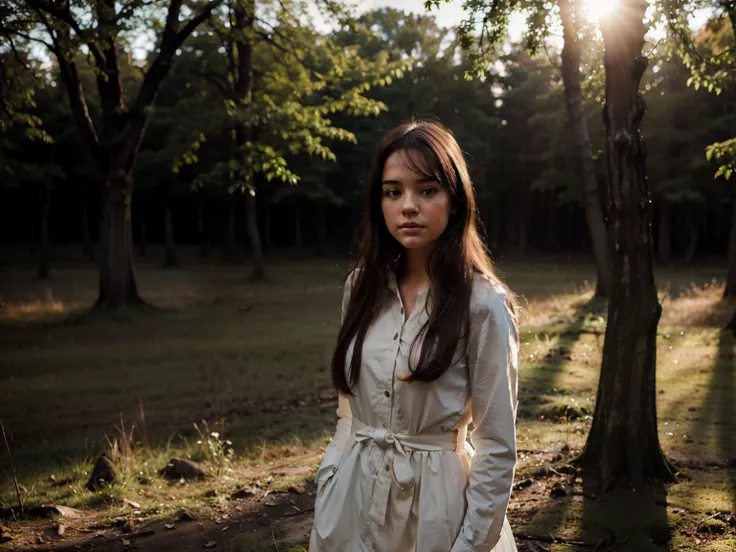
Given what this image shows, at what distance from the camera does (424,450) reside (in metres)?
2.15

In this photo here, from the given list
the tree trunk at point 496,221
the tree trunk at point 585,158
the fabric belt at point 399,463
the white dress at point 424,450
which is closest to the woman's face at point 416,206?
the white dress at point 424,450

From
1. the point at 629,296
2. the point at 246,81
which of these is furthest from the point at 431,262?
the point at 246,81

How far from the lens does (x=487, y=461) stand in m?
2.00

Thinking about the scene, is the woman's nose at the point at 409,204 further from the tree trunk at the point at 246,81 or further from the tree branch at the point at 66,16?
the tree trunk at the point at 246,81

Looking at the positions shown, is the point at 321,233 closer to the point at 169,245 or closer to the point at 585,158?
the point at 169,245

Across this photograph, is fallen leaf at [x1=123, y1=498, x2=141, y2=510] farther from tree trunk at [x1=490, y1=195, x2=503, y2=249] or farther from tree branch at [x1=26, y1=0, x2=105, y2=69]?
tree trunk at [x1=490, y1=195, x2=503, y2=249]

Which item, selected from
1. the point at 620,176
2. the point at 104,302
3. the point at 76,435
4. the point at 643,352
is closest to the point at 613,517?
the point at 643,352

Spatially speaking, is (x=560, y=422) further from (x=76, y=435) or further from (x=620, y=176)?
(x=76, y=435)

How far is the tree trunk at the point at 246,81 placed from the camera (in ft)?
44.2

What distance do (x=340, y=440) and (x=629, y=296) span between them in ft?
10.8

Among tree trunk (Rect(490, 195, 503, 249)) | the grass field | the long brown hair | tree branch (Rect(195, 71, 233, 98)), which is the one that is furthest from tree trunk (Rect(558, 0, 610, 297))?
tree trunk (Rect(490, 195, 503, 249))

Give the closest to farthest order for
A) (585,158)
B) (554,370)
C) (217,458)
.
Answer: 1. (217,458)
2. (554,370)
3. (585,158)

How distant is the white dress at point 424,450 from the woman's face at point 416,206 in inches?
8.2

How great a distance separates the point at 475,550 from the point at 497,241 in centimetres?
4145
